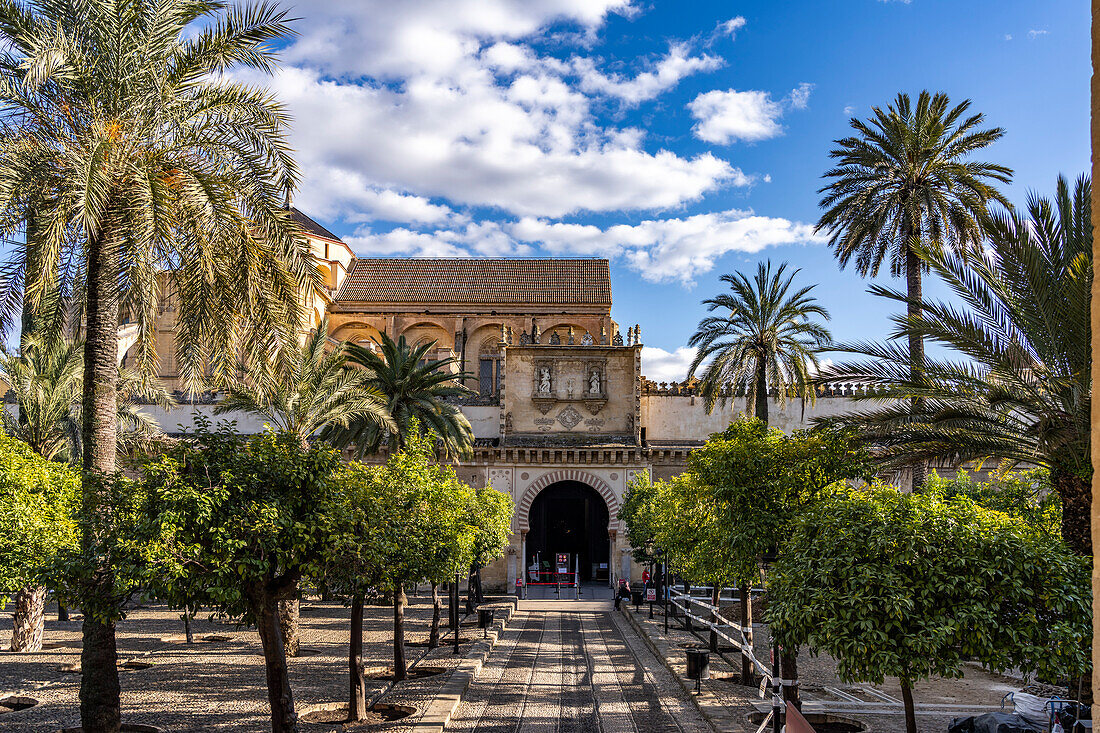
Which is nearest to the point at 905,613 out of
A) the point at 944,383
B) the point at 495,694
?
the point at 944,383

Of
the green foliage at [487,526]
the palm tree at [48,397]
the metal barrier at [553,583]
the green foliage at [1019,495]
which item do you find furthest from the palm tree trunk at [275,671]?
the metal barrier at [553,583]

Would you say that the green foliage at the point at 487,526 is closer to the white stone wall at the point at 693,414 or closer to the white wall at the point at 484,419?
the white wall at the point at 484,419

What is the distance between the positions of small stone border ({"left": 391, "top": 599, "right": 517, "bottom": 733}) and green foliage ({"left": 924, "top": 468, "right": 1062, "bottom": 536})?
6.25 meters

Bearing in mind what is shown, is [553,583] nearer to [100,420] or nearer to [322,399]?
[322,399]

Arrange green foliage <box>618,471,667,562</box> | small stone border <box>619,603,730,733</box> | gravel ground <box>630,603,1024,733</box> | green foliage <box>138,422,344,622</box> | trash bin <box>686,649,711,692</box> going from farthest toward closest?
green foliage <box>618,471,667,562</box>
trash bin <box>686,649,711,692</box>
gravel ground <box>630,603,1024,733</box>
small stone border <box>619,603,730,733</box>
green foliage <box>138,422,344,622</box>

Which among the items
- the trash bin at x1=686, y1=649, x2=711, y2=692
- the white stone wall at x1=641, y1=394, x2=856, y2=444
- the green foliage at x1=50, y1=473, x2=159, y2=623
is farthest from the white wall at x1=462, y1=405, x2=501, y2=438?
the green foliage at x1=50, y1=473, x2=159, y2=623

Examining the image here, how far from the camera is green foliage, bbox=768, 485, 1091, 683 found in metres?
6.48

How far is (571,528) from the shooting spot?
3928cm

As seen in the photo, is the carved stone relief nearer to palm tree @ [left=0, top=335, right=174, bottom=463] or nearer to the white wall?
the white wall

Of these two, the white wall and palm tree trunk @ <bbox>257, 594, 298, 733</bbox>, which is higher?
the white wall

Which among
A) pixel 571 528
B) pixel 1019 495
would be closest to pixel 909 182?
pixel 1019 495

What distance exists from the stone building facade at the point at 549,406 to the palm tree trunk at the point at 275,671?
20.3 meters

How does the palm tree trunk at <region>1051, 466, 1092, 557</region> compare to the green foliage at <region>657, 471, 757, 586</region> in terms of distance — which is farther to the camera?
the green foliage at <region>657, 471, 757, 586</region>

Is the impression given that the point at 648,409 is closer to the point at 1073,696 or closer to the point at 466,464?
the point at 466,464
